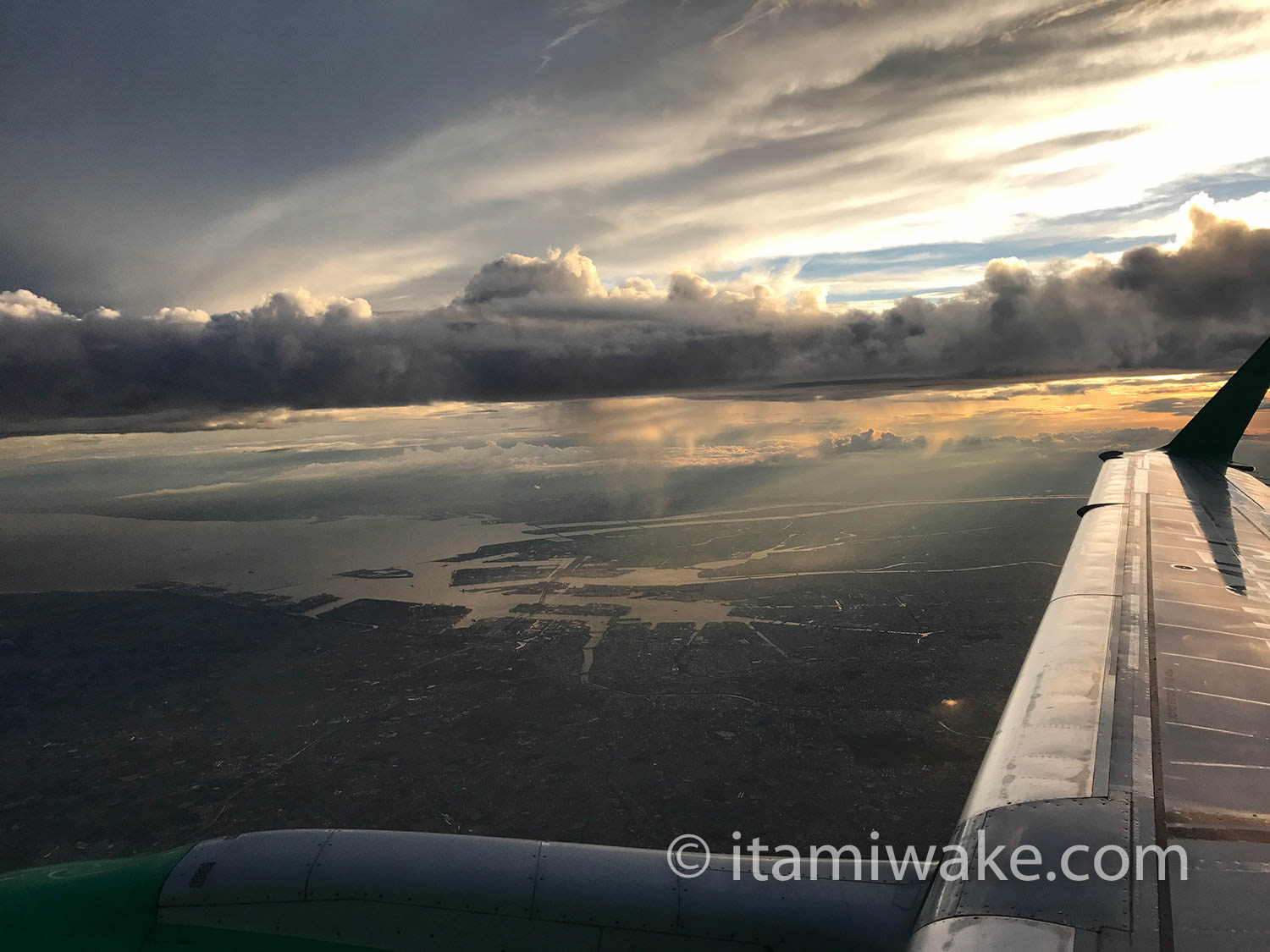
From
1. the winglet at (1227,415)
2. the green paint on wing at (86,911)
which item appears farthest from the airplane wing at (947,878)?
the winglet at (1227,415)

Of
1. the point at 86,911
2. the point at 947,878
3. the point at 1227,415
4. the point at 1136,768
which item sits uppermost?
the point at 1227,415

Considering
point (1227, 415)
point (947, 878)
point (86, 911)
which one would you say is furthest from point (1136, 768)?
point (1227, 415)

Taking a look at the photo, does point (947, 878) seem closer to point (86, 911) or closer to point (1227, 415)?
point (86, 911)

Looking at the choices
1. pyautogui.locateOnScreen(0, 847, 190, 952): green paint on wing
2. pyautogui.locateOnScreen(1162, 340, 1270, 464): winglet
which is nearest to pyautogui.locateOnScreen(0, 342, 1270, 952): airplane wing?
pyautogui.locateOnScreen(0, 847, 190, 952): green paint on wing

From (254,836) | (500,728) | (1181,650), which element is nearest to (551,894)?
(254,836)

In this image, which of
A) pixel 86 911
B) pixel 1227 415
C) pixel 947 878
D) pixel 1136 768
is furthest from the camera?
pixel 1227 415

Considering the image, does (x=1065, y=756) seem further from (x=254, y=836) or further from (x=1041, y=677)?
(x=254, y=836)
